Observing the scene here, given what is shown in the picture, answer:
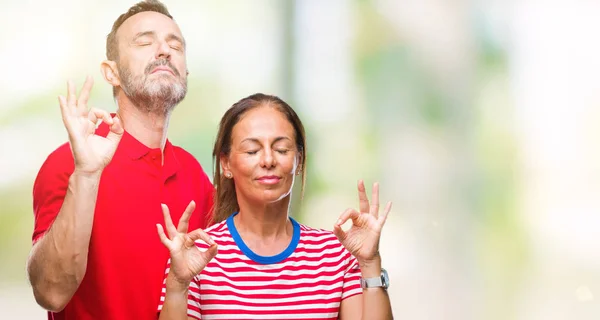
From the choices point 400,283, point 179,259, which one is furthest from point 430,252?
point 179,259

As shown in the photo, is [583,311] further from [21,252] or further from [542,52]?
[21,252]

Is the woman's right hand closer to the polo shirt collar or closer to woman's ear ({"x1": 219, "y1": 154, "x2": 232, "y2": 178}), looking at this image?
woman's ear ({"x1": 219, "y1": 154, "x2": 232, "y2": 178})

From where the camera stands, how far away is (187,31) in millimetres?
3391

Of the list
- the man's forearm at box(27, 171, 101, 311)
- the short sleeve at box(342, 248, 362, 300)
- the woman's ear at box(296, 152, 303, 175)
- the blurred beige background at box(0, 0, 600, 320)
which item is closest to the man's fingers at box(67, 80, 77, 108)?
the man's forearm at box(27, 171, 101, 311)

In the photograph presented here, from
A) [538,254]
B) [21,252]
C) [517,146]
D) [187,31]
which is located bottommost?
[538,254]

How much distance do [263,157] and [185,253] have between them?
28cm

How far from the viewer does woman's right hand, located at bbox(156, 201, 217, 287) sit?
5.49 feet

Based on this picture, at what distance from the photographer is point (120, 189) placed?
6.60 feet

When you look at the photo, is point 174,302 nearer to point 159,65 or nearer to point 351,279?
point 351,279

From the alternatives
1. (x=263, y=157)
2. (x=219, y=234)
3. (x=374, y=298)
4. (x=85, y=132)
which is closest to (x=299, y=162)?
(x=263, y=157)

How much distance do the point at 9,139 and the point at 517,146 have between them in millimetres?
1842

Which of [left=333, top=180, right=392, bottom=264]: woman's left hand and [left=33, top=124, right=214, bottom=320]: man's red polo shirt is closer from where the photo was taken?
[left=333, top=180, right=392, bottom=264]: woman's left hand

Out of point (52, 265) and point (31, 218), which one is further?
point (31, 218)

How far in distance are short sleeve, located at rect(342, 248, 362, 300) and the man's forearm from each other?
54 cm
